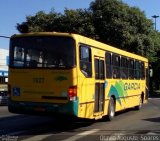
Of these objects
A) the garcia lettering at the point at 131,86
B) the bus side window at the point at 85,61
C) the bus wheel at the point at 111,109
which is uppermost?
the bus side window at the point at 85,61

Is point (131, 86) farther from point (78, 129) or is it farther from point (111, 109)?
point (78, 129)

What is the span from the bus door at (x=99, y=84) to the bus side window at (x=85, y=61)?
0.70 meters

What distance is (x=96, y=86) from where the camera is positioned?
1673 cm

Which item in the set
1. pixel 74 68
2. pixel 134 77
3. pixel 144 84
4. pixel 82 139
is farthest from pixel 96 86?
pixel 144 84

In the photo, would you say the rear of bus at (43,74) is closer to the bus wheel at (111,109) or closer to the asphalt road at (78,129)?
the asphalt road at (78,129)

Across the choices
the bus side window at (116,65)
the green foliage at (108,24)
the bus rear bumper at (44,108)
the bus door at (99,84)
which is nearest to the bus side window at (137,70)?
the bus side window at (116,65)

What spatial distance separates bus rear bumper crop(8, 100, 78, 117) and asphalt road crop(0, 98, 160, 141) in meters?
0.61

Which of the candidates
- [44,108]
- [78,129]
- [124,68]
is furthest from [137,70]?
[44,108]

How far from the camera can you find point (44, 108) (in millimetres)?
14891

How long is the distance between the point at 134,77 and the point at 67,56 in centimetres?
925

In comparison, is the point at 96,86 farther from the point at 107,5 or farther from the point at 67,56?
the point at 107,5

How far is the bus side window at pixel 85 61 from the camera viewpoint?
15.3 meters

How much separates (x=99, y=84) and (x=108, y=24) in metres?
29.3

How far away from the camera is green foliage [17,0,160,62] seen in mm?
45375
